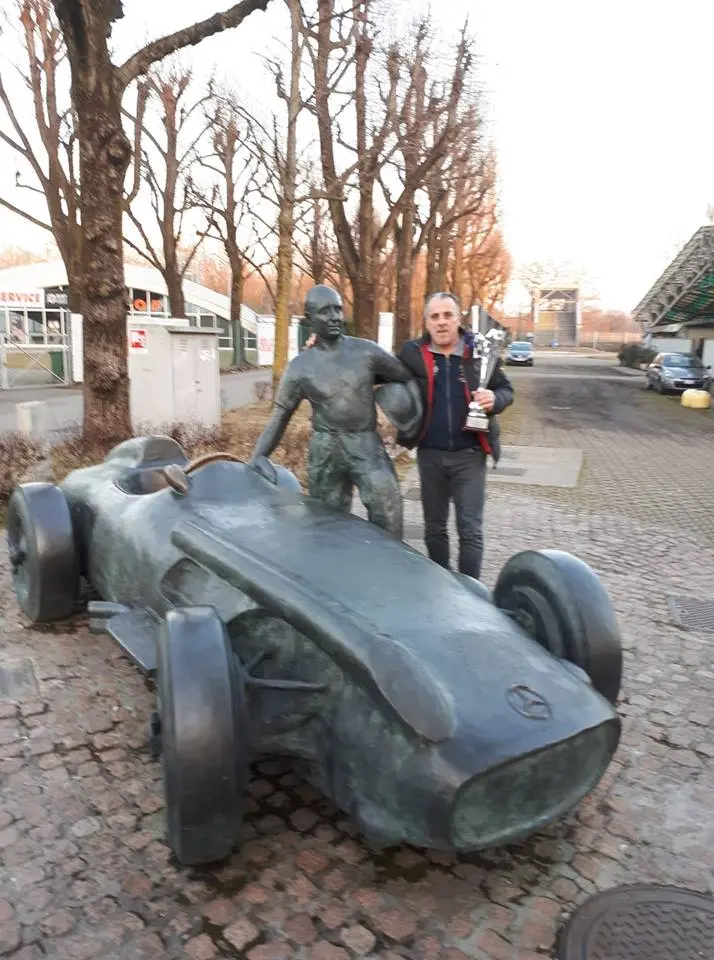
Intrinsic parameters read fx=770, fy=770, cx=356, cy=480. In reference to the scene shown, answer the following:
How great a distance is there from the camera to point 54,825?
2854 mm

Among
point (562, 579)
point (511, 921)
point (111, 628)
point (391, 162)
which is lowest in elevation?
point (511, 921)

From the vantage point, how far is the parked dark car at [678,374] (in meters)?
25.2

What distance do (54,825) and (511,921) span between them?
167 cm

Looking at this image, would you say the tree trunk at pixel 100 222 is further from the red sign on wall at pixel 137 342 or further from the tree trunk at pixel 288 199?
the tree trunk at pixel 288 199

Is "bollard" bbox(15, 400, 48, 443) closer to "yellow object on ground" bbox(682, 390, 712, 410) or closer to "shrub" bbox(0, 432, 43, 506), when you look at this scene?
"shrub" bbox(0, 432, 43, 506)

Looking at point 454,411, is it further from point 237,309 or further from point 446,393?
point 237,309

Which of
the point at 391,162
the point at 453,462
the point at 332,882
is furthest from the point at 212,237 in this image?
the point at 332,882

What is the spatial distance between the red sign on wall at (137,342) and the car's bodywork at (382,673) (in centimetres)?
855

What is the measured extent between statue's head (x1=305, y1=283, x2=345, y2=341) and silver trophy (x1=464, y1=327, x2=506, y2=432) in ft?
2.56

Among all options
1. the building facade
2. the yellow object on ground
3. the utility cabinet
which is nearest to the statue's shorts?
the utility cabinet

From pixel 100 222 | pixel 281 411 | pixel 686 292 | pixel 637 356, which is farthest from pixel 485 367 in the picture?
pixel 637 356

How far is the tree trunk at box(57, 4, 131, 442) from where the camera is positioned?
8055mm

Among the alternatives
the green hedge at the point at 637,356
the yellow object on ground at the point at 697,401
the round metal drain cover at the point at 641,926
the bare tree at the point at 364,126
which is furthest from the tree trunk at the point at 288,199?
the green hedge at the point at 637,356

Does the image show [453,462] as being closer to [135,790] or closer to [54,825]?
[135,790]
